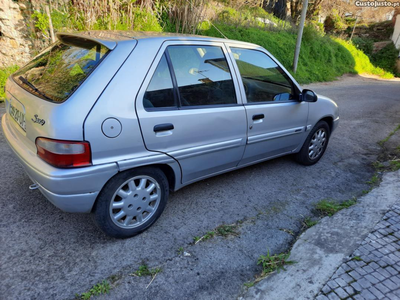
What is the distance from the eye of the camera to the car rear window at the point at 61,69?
2254 mm

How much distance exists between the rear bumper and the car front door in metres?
1.66

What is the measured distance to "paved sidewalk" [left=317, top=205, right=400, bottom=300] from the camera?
2.11 m

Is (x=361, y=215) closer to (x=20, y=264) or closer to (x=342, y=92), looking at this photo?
(x=20, y=264)

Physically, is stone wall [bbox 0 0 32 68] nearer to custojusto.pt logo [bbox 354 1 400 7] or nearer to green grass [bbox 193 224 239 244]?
green grass [bbox 193 224 239 244]

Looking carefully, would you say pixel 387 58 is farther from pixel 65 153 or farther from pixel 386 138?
pixel 65 153

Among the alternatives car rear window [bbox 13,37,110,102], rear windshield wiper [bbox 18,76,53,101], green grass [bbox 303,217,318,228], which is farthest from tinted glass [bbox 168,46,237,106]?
green grass [bbox 303,217,318,228]

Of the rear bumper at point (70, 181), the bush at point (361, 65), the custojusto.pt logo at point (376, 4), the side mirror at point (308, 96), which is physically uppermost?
the custojusto.pt logo at point (376, 4)

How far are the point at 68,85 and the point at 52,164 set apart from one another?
0.62 m

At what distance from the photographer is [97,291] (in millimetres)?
2033

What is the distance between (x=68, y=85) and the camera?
226 cm

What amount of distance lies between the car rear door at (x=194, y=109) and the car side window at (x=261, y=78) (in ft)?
0.69

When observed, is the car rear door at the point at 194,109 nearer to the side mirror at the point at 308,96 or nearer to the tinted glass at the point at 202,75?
the tinted glass at the point at 202,75

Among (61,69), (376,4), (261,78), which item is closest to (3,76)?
(61,69)

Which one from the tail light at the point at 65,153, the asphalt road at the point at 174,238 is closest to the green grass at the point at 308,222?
the asphalt road at the point at 174,238
